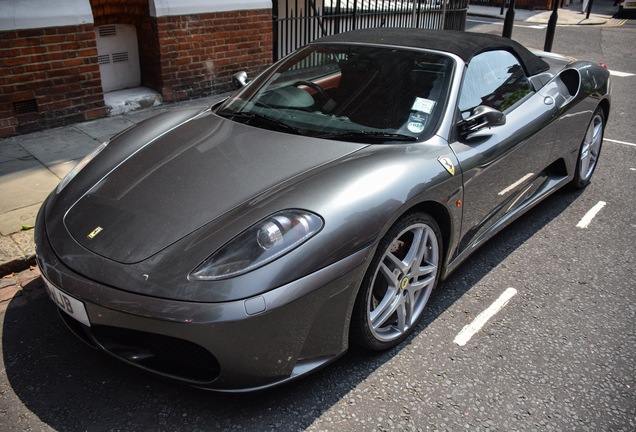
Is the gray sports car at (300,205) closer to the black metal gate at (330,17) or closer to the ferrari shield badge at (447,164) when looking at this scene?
the ferrari shield badge at (447,164)

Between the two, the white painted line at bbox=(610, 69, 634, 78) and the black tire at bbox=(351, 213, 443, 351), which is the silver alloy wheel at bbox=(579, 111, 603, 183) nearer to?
the black tire at bbox=(351, 213, 443, 351)

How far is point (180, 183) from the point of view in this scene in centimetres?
277

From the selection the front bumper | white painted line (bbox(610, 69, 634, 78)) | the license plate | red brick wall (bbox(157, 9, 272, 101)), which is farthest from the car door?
white painted line (bbox(610, 69, 634, 78))

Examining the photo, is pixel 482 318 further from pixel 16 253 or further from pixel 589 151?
pixel 16 253

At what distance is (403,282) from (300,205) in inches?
28.5

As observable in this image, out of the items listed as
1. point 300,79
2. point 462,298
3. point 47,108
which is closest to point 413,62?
point 300,79

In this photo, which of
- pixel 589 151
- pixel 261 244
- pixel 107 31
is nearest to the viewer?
pixel 261 244

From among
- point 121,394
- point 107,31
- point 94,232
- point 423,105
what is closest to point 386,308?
point 423,105

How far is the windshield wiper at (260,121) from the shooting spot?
10.5 ft

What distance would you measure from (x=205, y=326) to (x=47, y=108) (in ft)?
14.5

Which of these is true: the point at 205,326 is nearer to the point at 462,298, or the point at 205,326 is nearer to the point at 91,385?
the point at 91,385

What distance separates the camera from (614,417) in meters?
2.53

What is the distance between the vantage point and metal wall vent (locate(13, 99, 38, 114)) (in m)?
5.54

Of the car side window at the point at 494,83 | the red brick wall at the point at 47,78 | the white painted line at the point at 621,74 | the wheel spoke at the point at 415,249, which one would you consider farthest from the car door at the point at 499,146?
the white painted line at the point at 621,74
